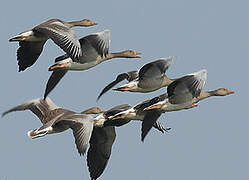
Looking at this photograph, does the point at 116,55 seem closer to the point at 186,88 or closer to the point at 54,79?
the point at 54,79

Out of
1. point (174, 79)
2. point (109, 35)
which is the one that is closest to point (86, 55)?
point (109, 35)

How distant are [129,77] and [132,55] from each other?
3.61 ft

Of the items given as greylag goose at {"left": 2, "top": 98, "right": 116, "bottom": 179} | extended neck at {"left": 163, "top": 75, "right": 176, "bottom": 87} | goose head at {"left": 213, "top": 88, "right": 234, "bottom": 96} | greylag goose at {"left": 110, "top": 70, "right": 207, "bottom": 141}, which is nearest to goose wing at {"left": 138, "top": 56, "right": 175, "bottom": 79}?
extended neck at {"left": 163, "top": 75, "right": 176, "bottom": 87}

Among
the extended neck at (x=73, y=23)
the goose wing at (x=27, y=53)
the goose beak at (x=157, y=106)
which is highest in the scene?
the extended neck at (x=73, y=23)

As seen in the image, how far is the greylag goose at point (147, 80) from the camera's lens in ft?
84.8

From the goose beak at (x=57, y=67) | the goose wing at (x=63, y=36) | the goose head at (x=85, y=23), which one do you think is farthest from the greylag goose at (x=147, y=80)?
the goose head at (x=85, y=23)

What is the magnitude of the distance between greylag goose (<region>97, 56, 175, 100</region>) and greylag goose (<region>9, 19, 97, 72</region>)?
76.6 inches

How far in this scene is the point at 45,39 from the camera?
84.8ft

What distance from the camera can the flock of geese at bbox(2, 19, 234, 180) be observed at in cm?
2448

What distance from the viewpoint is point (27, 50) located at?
26.3 m

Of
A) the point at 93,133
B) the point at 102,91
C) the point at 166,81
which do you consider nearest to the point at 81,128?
the point at 102,91

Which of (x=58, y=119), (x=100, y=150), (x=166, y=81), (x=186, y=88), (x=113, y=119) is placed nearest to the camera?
(x=186, y=88)

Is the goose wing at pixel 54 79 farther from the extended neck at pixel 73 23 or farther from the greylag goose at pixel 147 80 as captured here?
the greylag goose at pixel 147 80

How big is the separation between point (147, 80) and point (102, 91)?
1208mm
